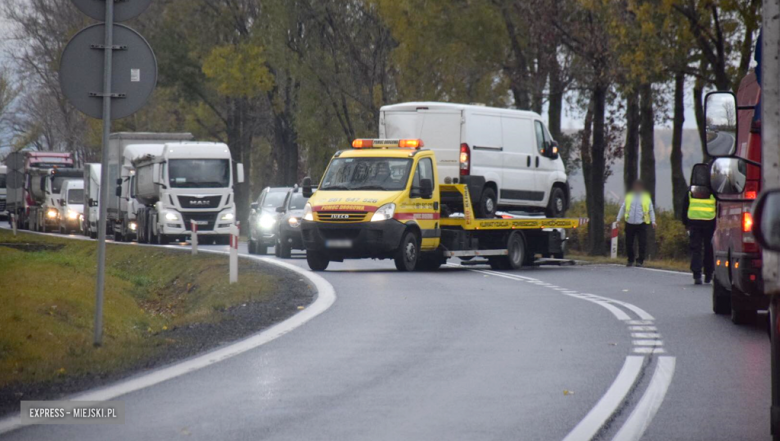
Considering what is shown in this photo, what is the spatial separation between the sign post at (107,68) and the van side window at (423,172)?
1226 cm

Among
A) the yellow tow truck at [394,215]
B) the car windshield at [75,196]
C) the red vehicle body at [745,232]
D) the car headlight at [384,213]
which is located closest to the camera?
the red vehicle body at [745,232]

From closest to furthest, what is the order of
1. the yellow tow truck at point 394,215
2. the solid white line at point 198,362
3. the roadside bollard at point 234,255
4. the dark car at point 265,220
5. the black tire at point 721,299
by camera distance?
the solid white line at point 198,362, the black tire at point 721,299, the roadside bollard at point 234,255, the yellow tow truck at point 394,215, the dark car at point 265,220

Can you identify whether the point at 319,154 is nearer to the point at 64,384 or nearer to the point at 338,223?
the point at 338,223

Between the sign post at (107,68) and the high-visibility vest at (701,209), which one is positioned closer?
the sign post at (107,68)

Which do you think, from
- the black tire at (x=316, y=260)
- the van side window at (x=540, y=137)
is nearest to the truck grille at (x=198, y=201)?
the van side window at (x=540, y=137)

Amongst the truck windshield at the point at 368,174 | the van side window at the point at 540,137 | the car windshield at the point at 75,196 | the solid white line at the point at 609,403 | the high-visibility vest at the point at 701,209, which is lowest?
the solid white line at the point at 609,403

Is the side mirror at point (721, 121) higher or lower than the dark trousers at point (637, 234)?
higher

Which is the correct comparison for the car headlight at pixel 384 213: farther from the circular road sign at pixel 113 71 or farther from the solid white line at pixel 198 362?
the circular road sign at pixel 113 71

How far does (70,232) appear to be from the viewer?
195ft

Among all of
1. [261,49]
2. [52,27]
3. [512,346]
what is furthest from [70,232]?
[512,346]

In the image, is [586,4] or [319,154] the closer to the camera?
[586,4]

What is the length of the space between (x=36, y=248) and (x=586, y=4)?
807 inches

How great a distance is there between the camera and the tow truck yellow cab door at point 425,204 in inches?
883

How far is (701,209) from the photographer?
67.0ft
